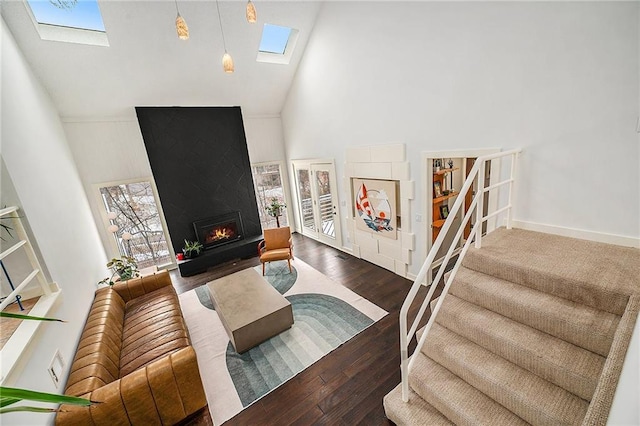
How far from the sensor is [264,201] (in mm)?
6773

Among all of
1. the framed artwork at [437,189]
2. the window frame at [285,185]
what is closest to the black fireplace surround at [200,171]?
the window frame at [285,185]

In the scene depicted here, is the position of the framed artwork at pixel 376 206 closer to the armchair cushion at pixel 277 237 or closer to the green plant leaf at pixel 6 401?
the armchair cushion at pixel 277 237

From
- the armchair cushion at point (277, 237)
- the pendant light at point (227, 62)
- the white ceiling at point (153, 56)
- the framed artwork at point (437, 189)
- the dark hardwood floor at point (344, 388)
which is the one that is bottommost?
the dark hardwood floor at point (344, 388)

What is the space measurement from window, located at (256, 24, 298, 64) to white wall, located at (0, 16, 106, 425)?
324 cm

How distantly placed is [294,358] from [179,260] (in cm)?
358

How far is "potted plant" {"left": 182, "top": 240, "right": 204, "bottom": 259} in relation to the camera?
5305mm

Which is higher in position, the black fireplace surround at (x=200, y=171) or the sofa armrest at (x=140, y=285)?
the black fireplace surround at (x=200, y=171)

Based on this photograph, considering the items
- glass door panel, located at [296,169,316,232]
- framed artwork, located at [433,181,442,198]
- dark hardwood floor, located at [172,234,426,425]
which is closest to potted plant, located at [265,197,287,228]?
glass door panel, located at [296,169,316,232]

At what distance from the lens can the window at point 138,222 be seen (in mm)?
4984

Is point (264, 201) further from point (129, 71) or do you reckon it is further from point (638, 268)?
point (638, 268)

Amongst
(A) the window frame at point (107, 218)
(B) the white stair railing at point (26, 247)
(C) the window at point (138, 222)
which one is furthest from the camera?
(C) the window at point (138, 222)

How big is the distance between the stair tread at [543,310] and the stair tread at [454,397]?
597 millimetres

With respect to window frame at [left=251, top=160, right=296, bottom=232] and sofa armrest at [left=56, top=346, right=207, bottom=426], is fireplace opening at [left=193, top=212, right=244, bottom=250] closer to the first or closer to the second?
window frame at [left=251, top=160, right=296, bottom=232]

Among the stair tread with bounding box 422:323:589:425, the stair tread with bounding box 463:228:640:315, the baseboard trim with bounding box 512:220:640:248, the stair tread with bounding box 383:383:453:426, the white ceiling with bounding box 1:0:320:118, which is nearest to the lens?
the stair tread with bounding box 422:323:589:425
